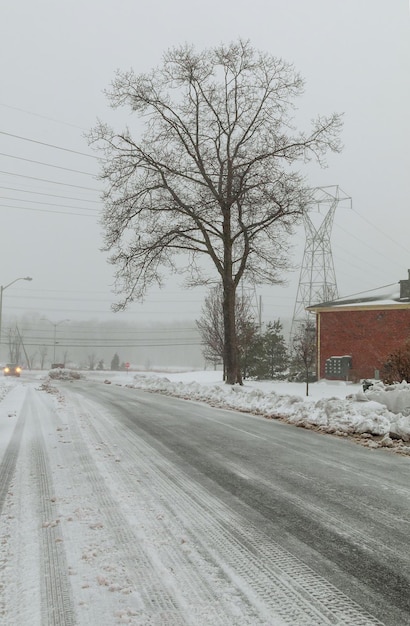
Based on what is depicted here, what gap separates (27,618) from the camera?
2426 mm

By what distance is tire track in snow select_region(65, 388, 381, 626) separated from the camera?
2527 mm

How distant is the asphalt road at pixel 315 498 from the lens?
9.75 ft

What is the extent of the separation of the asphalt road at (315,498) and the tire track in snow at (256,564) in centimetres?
2

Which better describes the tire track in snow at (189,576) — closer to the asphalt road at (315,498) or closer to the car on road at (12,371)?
the asphalt road at (315,498)

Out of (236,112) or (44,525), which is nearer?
(44,525)

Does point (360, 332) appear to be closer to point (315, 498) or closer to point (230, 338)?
point (230, 338)

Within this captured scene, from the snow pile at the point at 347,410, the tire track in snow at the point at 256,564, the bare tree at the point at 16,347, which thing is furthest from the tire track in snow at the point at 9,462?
the bare tree at the point at 16,347

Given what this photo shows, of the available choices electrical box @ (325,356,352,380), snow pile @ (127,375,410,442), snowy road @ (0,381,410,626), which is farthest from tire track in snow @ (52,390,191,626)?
electrical box @ (325,356,352,380)

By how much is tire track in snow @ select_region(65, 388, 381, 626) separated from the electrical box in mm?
24227

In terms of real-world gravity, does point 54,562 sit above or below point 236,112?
below

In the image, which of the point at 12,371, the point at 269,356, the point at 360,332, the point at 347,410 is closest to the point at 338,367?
the point at 360,332

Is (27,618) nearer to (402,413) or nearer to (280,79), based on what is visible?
(402,413)

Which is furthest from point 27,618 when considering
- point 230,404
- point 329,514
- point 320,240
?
point 320,240

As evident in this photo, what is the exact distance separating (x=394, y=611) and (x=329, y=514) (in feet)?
5.32
